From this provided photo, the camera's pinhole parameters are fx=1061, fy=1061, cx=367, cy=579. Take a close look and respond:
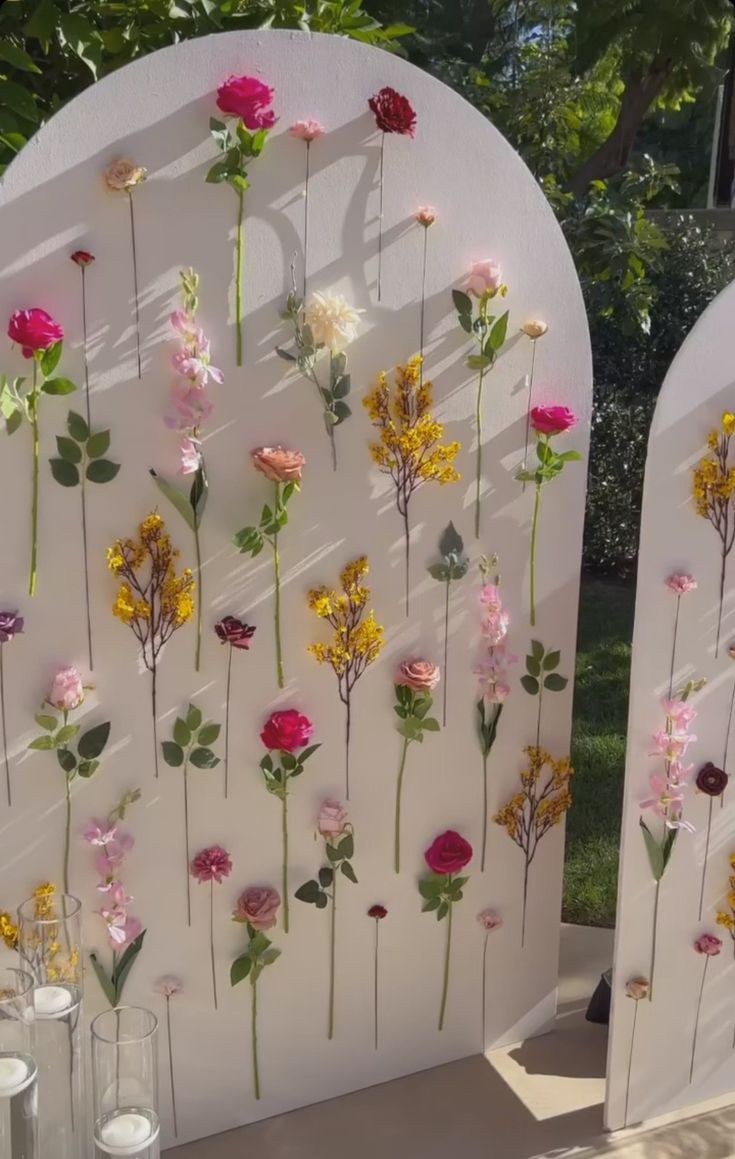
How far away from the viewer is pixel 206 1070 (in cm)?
203

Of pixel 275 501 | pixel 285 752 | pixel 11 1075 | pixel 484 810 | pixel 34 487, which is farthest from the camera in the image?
pixel 484 810

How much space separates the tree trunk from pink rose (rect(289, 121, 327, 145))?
271 centimetres

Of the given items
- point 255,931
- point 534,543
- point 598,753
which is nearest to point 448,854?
point 255,931

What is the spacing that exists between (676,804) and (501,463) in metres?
0.71

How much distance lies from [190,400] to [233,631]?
399mm

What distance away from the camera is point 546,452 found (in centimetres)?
195

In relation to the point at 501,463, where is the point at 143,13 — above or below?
above

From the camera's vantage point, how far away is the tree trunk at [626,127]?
415 centimetres

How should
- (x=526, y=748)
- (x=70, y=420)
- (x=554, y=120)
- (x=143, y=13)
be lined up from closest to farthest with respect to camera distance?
(x=70, y=420) → (x=526, y=748) → (x=143, y=13) → (x=554, y=120)

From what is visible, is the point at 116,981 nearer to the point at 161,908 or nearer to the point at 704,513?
the point at 161,908

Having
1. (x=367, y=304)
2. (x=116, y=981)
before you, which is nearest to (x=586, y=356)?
(x=367, y=304)

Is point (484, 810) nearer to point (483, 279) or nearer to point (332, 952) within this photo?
point (332, 952)

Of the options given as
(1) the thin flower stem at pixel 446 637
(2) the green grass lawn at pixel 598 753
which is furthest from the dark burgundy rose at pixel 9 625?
(2) the green grass lawn at pixel 598 753

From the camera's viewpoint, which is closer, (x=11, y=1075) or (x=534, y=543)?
(x=11, y=1075)
